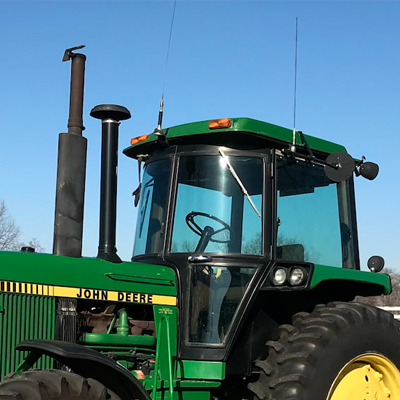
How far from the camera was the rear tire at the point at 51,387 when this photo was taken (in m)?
4.46

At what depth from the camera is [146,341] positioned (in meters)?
5.73

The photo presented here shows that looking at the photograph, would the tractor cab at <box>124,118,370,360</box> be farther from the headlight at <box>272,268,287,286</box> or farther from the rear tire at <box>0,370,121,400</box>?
the rear tire at <box>0,370,121,400</box>

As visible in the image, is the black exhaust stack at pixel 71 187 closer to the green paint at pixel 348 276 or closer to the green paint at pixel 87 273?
the green paint at pixel 87 273

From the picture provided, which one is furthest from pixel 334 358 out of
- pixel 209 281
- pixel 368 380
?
pixel 209 281

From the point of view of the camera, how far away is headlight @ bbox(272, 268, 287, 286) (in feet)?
19.3

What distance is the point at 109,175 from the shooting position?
221 inches

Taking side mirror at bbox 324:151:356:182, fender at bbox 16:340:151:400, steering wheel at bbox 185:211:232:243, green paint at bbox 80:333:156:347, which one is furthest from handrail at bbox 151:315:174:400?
side mirror at bbox 324:151:356:182

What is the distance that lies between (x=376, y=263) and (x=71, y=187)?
2.91 meters

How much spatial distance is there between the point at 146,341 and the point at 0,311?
1162mm

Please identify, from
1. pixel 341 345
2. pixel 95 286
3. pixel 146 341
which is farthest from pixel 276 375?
pixel 95 286

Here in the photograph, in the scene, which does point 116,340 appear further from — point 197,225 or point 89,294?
point 197,225

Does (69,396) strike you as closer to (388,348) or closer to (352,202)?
(388,348)

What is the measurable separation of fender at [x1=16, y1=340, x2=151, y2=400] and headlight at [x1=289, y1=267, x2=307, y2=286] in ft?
4.93

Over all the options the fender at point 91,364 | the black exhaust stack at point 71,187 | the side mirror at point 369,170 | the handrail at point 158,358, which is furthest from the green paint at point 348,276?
the black exhaust stack at point 71,187
